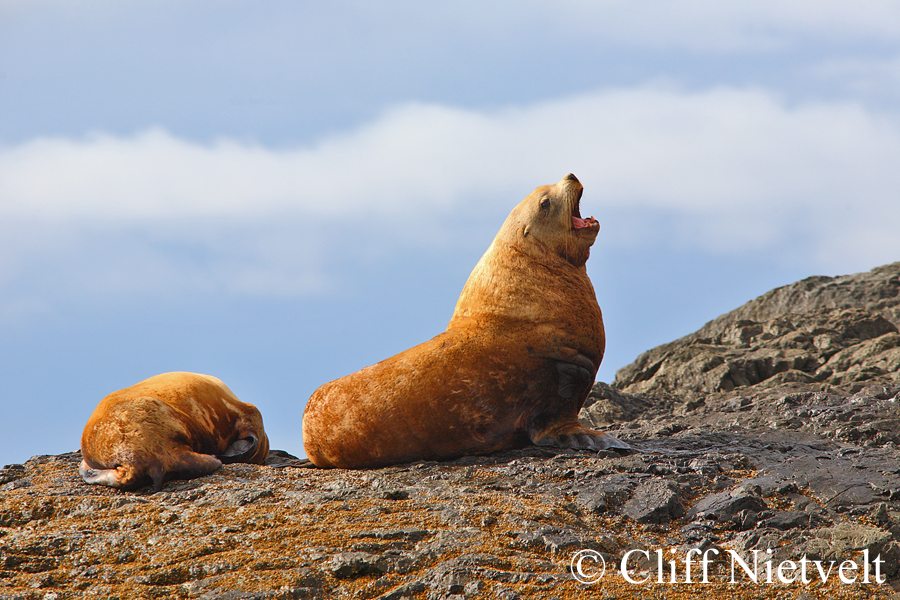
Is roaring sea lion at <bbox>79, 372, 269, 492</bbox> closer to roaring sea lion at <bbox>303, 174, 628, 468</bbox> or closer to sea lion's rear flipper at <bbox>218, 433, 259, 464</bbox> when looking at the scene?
sea lion's rear flipper at <bbox>218, 433, 259, 464</bbox>

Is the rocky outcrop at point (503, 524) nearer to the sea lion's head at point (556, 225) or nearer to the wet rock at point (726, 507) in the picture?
the wet rock at point (726, 507)

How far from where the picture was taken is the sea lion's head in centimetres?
743

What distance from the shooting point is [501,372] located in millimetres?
6922

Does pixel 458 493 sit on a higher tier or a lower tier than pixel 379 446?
lower

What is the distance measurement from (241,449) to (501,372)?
9.86ft

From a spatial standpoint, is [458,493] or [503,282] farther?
[503,282]

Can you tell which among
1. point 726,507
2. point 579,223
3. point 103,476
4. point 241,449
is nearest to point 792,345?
point 579,223

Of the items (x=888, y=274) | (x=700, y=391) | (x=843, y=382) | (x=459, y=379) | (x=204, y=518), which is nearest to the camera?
(x=204, y=518)

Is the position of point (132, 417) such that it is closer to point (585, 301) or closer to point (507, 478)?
point (507, 478)

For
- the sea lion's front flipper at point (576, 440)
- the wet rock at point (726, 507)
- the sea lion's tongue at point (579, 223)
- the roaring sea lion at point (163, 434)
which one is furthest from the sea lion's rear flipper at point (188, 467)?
the wet rock at point (726, 507)

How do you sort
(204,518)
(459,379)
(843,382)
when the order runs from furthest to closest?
(843,382)
(459,379)
(204,518)

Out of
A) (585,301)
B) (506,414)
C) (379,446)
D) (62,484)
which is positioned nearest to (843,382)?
(585,301)

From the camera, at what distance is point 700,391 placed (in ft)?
39.4

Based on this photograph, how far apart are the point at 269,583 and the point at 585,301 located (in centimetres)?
397
